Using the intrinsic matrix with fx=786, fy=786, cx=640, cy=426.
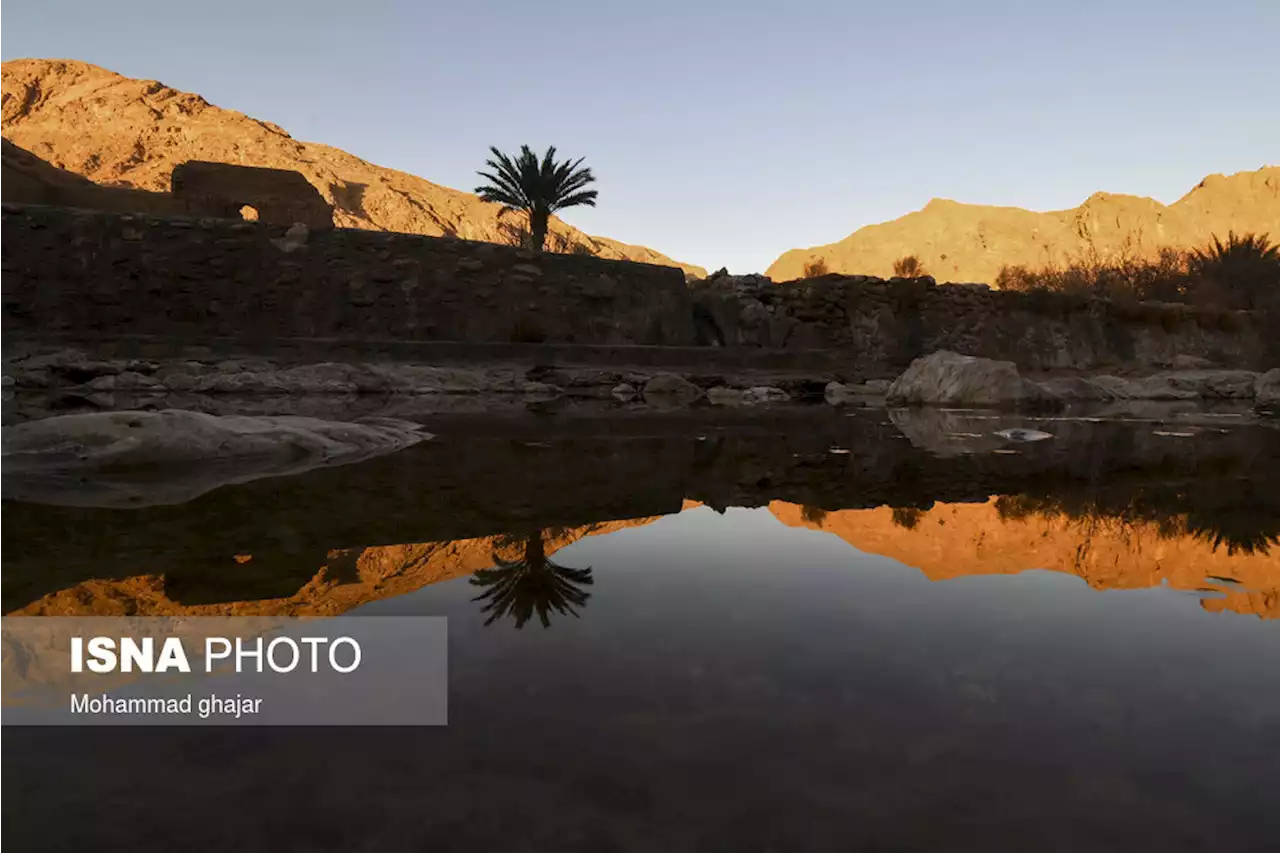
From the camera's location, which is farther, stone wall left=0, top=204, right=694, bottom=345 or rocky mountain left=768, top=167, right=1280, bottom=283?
rocky mountain left=768, top=167, right=1280, bottom=283

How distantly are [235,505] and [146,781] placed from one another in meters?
1.81

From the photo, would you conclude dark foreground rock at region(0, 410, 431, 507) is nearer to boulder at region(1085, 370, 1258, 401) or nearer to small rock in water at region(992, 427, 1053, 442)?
small rock in water at region(992, 427, 1053, 442)

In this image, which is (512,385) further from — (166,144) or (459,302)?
(166,144)

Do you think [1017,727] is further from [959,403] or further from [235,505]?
[959,403]

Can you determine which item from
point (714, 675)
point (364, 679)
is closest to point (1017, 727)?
point (714, 675)

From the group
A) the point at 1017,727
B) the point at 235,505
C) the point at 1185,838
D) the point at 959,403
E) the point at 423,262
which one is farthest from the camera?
the point at 423,262

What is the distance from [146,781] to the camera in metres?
0.85

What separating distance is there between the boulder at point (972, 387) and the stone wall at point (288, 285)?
18.9 ft

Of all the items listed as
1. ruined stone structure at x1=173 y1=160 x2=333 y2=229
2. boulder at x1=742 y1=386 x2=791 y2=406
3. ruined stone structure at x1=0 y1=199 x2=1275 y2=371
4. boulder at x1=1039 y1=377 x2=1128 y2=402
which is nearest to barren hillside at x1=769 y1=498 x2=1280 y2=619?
boulder at x1=742 y1=386 x2=791 y2=406

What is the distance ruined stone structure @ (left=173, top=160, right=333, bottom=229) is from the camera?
20.1 meters

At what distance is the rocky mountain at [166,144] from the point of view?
54.1 meters

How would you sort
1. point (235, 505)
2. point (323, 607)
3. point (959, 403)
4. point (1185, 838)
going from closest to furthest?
point (1185, 838), point (323, 607), point (235, 505), point (959, 403)

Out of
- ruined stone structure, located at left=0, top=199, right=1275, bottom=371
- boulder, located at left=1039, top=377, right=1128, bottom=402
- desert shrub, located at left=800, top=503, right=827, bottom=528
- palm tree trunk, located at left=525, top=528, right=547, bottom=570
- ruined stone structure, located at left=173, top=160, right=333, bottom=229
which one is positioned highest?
ruined stone structure, located at left=173, top=160, right=333, bottom=229

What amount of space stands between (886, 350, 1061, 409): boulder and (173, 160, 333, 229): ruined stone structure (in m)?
15.3
